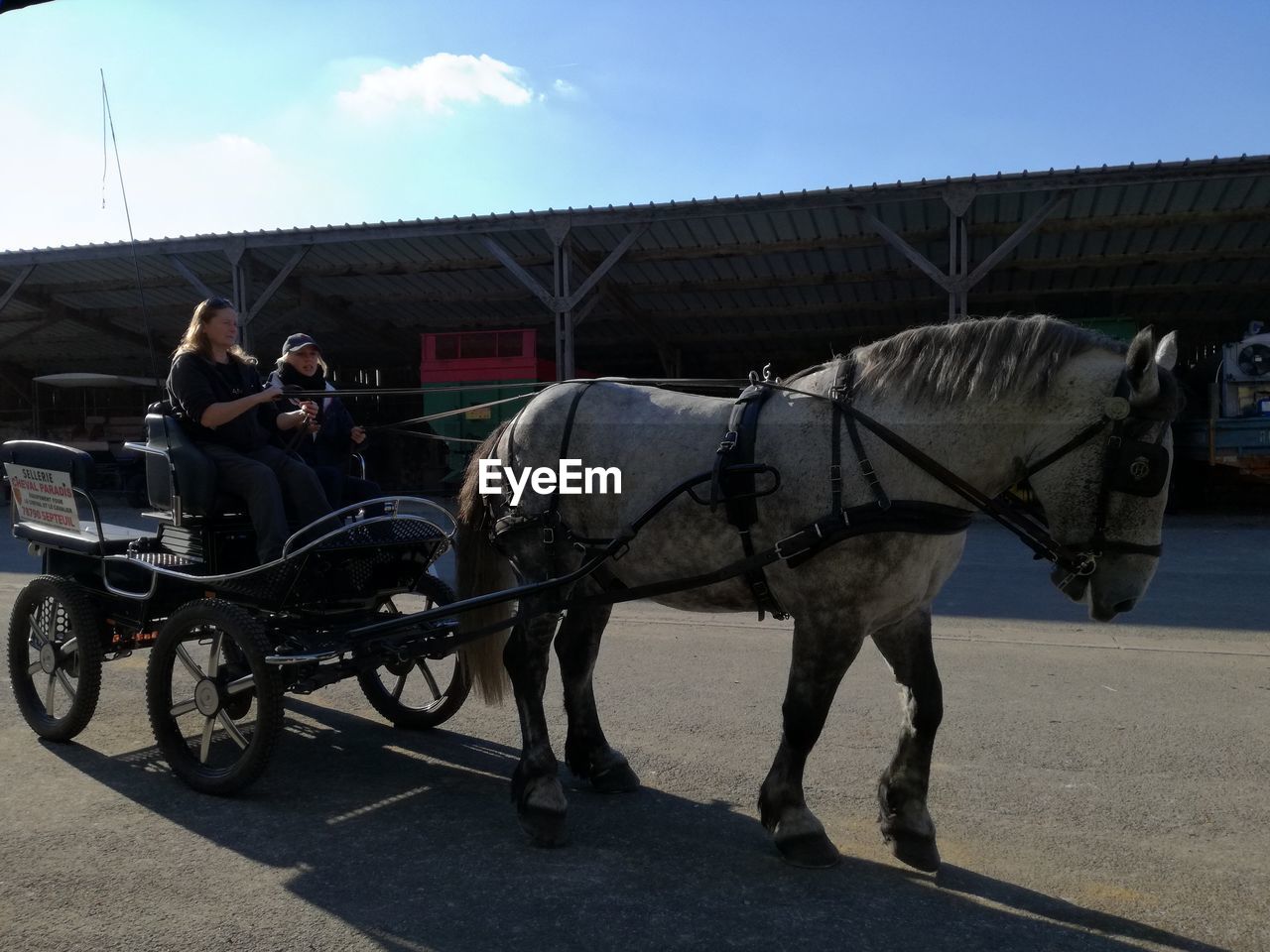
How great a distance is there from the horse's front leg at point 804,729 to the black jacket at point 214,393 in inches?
102

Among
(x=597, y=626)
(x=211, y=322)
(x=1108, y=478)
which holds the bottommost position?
(x=597, y=626)

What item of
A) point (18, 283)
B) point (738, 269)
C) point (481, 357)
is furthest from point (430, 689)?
point (18, 283)

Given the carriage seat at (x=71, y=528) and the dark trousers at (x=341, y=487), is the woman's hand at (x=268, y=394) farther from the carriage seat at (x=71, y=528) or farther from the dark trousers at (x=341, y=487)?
the carriage seat at (x=71, y=528)

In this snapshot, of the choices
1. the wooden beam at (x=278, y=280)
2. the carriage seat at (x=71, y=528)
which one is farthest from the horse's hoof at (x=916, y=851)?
the wooden beam at (x=278, y=280)

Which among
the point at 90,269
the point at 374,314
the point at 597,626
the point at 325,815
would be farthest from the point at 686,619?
the point at 90,269

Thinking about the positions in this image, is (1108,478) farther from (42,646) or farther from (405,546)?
(42,646)

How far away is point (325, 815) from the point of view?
3.49m

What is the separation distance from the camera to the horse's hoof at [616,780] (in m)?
3.73

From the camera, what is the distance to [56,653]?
14.8ft

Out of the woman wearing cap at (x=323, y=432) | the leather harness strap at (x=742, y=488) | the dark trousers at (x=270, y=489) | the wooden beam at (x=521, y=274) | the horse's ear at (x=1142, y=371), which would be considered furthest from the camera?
the wooden beam at (x=521, y=274)

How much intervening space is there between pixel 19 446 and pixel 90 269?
1683 cm

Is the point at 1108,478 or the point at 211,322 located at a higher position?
the point at 211,322

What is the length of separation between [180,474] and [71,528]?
1.13m

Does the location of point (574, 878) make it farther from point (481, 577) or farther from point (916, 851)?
point (481, 577)
